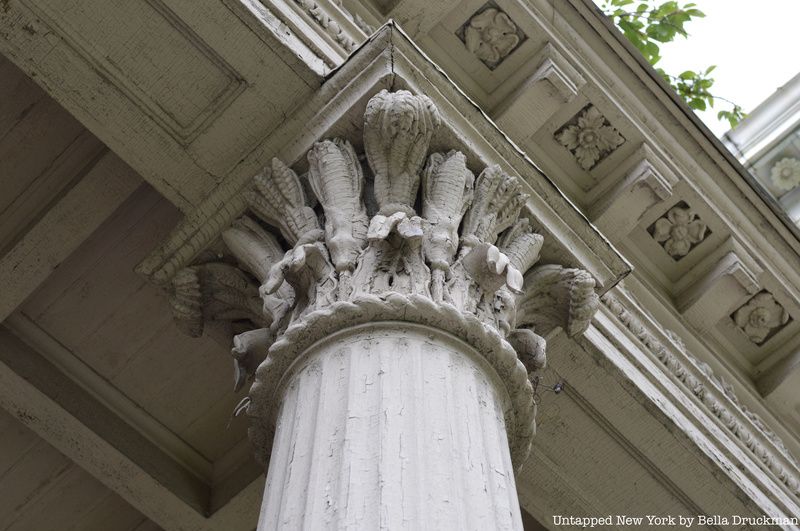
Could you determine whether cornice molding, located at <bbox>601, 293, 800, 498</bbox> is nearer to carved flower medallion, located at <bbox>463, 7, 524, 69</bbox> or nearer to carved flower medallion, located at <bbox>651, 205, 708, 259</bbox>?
carved flower medallion, located at <bbox>651, 205, 708, 259</bbox>

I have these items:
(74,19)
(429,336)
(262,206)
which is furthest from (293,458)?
(74,19)

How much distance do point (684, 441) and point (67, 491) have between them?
11.3ft

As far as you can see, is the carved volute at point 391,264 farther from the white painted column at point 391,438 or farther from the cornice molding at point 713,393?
the cornice molding at point 713,393

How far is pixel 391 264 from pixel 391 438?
1.03m

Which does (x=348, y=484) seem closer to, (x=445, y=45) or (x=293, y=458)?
(x=293, y=458)

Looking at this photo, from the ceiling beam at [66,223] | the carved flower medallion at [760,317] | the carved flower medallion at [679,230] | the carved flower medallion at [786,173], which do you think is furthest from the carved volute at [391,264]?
the carved flower medallion at [786,173]

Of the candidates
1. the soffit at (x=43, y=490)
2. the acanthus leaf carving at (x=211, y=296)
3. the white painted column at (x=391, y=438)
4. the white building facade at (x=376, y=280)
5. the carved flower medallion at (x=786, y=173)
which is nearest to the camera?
the white painted column at (x=391, y=438)

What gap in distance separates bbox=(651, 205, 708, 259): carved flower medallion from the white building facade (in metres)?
0.02

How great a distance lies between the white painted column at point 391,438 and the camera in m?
3.55

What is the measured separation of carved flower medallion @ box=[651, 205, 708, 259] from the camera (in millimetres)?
7488

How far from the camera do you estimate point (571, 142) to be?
7.22 m

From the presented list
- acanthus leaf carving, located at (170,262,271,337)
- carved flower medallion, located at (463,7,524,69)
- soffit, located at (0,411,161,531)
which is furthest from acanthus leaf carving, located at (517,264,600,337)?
soffit, located at (0,411,161,531)

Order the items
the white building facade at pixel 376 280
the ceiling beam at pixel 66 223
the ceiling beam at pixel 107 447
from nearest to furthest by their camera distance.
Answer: the white building facade at pixel 376 280 < the ceiling beam at pixel 66 223 < the ceiling beam at pixel 107 447

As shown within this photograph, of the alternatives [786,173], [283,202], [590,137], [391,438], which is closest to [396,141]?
[283,202]
